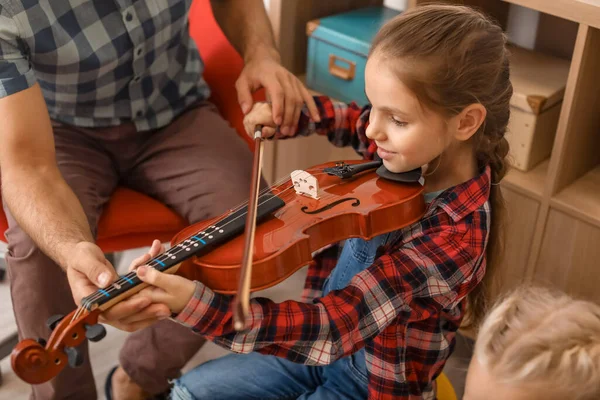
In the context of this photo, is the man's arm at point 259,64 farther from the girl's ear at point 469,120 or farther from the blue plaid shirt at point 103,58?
the girl's ear at point 469,120

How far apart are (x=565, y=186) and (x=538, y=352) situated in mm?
760

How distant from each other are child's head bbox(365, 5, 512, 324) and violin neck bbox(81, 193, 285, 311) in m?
0.20

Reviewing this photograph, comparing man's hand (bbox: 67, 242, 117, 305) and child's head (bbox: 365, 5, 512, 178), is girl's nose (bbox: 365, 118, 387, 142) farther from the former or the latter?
man's hand (bbox: 67, 242, 117, 305)

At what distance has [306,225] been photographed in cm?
107

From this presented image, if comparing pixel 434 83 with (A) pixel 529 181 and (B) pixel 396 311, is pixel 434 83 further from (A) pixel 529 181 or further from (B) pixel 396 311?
(A) pixel 529 181

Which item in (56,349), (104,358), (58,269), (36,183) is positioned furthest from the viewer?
(104,358)

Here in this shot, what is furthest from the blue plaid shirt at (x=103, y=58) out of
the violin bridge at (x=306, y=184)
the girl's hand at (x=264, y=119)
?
the violin bridge at (x=306, y=184)

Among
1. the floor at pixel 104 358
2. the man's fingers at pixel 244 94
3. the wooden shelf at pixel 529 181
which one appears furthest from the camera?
the floor at pixel 104 358

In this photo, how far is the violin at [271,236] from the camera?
92cm

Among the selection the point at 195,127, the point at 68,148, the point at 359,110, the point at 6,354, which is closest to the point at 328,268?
the point at 359,110

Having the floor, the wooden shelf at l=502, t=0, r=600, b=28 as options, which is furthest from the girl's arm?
the floor

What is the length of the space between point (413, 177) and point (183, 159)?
569mm

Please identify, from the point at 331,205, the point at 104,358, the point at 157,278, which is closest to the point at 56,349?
the point at 157,278

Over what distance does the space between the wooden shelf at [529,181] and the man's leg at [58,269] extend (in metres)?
0.82
